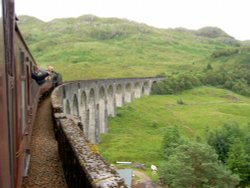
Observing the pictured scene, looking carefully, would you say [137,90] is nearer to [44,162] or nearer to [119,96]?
[119,96]

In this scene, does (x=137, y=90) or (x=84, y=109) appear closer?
(x=84, y=109)

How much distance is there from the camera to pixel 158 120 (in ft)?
196

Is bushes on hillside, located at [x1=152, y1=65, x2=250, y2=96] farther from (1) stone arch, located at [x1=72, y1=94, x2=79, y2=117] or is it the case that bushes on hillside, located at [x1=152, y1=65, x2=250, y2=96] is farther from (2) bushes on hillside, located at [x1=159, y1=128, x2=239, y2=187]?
(2) bushes on hillside, located at [x1=159, y1=128, x2=239, y2=187]

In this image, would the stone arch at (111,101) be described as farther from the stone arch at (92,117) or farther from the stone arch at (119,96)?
the stone arch at (92,117)

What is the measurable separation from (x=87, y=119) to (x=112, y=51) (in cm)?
10750

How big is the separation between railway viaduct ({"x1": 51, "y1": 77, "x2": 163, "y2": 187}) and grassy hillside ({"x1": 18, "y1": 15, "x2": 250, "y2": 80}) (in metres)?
24.0

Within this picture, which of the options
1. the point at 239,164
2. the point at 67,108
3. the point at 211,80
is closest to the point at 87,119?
the point at 67,108

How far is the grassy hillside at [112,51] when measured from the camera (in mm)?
106000

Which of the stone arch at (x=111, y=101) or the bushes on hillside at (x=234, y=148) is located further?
the stone arch at (x=111, y=101)

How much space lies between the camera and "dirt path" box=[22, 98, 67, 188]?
7.11 metres

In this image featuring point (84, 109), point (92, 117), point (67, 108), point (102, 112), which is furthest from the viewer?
point (102, 112)

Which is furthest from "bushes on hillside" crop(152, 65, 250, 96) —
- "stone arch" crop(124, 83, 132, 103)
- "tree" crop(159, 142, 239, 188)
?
"tree" crop(159, 142, 239, 188)

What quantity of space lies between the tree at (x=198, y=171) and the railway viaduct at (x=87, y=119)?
873cm

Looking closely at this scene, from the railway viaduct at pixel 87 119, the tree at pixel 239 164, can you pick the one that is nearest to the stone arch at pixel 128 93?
the railway viaduct at pixel 87 119
